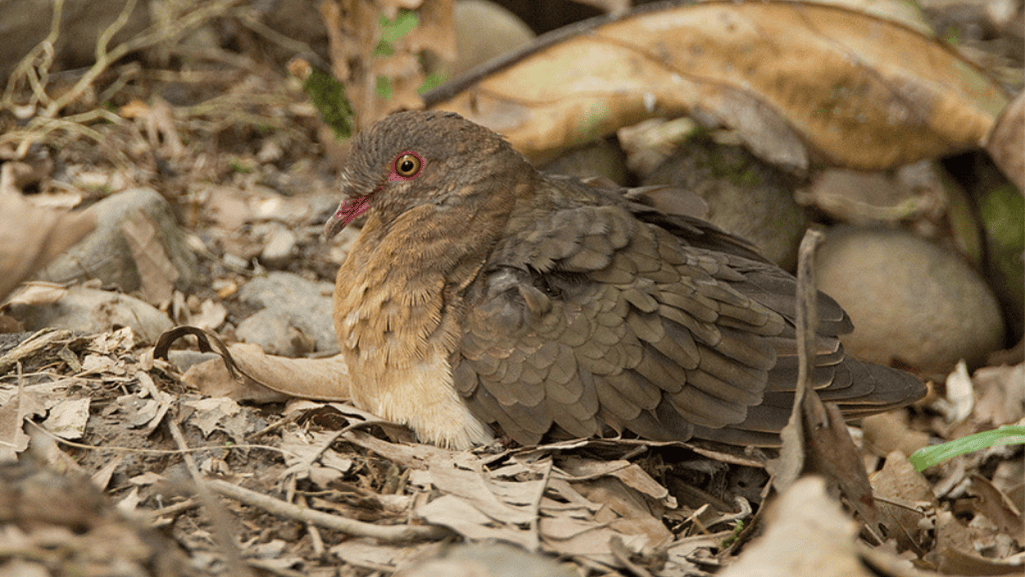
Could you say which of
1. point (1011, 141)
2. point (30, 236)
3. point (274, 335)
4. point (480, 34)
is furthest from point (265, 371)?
point (1011, 141)

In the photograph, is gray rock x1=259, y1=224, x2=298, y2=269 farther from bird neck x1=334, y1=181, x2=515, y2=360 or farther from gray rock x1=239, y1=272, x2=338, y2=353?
bird neck x1=334, y1=181, x2=515, y2=360

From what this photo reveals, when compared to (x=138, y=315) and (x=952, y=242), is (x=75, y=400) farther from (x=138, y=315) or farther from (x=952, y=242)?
(x=952, y=242)

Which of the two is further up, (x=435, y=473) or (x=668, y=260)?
(x=668, y=260)

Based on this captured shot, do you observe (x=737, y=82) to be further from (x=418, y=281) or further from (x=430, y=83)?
(x=418, y=281)

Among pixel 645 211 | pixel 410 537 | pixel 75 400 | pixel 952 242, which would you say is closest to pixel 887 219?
pixel 952 242

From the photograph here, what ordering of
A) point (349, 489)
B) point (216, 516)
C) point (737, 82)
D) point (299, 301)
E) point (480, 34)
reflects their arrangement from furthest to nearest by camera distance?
1. point (480, 34)
2. point (737, 82)
3. point (299, 301)
4. point (349, 489)
5. point (216, 516)

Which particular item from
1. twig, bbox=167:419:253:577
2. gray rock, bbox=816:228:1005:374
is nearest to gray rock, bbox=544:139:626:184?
gray rock, bbox=816:228:1005:374
